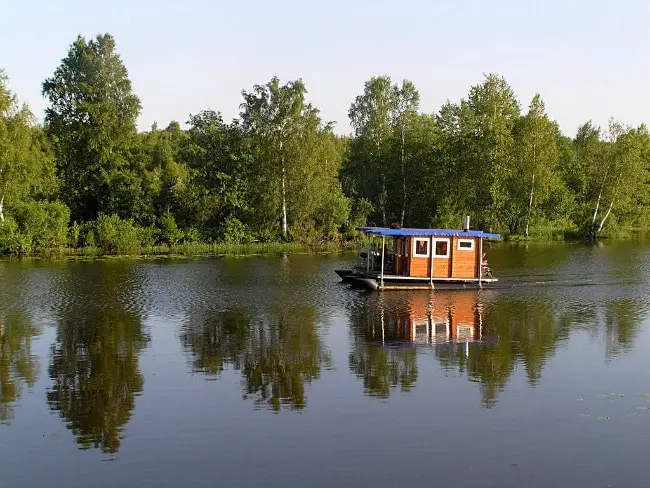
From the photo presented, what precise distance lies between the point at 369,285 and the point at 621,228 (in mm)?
60730

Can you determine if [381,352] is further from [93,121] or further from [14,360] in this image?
[93,121]

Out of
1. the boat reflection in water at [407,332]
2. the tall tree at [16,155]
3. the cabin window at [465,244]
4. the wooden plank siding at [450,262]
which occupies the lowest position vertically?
the boat reflection in water at [407,332]

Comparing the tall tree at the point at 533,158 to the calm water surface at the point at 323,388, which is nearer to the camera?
the calm water surface at the point at 323,388

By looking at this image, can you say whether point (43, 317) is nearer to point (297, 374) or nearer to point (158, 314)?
point (158, 314)

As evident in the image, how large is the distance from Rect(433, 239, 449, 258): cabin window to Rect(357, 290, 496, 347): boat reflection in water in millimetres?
2128

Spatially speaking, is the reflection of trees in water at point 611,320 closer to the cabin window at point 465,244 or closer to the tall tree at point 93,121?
the cabin window at point 465,244

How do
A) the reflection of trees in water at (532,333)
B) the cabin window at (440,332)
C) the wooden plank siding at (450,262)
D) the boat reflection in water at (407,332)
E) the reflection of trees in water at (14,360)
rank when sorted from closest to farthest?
the reflection of trees in water at (14,360) → the boat reflection in water at (407,332) → the reflection of trees in water at (532,333) → the cabin window at (440,332) → the wooden plank siding at (450,262)

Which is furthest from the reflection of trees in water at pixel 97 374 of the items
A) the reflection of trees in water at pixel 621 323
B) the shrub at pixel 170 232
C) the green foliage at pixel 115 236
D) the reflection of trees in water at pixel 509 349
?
the shrub at pixel 170 232

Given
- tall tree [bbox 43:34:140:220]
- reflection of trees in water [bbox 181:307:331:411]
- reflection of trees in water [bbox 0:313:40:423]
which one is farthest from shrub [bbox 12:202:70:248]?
reflection of trees in water [bbox 181:307:331:411]

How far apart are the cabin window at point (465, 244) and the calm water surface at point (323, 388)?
2719 millimetres

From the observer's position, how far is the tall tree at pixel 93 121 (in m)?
62.7

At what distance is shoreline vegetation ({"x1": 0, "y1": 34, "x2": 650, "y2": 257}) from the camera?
5934 centimetres

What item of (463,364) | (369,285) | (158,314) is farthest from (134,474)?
(369,285)

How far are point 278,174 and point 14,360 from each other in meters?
46.0
